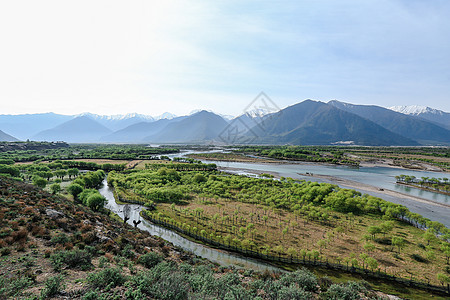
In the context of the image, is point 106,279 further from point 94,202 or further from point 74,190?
point 74,190

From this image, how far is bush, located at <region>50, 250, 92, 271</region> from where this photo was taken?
13506 mm

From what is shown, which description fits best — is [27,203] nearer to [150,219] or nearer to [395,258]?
[150,219]

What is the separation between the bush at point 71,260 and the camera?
13506 millimetres

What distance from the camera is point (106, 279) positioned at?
1182 cm

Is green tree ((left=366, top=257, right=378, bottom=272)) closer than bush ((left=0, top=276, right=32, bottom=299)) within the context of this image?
No

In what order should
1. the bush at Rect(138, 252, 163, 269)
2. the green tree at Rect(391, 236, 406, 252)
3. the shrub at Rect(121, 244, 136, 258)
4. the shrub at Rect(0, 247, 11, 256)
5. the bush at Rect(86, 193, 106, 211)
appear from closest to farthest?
the shrub at Rect(0, 247, 11, 256)
the bush at Rect(138, 252, 163, 269)
the shrub at Rect(121, 244, 136, 258)
the green tree at Rect(391, 236, 406, 252)
the bush at Rect(86, 193, 106, 211)

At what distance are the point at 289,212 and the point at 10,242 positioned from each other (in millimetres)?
39789

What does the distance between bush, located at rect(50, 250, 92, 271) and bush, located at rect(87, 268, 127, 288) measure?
105 inches

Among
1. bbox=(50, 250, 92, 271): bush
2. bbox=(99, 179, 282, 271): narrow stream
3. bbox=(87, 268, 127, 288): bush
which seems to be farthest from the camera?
bbox=(99, 179, 282, 271): narrow stream

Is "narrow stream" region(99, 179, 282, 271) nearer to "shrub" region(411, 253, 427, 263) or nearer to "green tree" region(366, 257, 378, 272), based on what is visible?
"green tree" region(366, 257, 378, 272)

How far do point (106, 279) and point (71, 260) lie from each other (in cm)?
406

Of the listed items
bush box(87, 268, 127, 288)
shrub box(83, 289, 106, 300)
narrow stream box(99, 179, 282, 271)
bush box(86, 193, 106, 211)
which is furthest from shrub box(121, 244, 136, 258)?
bush box(86, 193, 106, 211)

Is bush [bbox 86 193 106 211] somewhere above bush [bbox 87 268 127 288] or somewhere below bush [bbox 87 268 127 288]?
below

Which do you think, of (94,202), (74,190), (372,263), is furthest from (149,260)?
(74,190)
